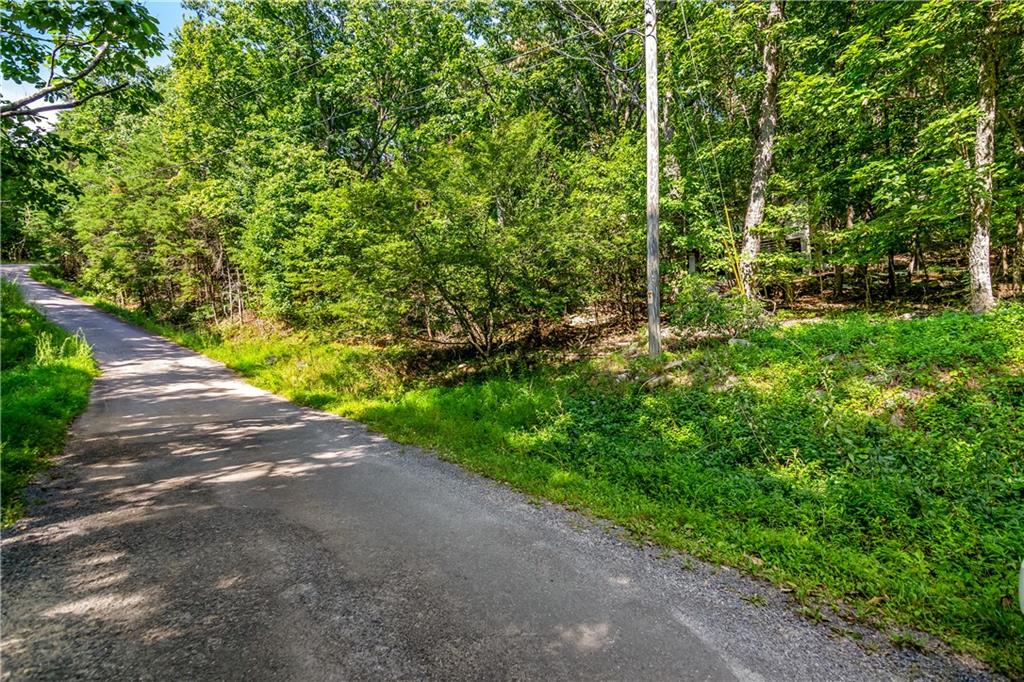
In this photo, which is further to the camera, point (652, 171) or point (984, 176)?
point (652, 171)

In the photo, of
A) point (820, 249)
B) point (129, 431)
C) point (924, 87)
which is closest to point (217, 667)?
point (129, 431)

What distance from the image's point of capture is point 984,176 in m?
7.89

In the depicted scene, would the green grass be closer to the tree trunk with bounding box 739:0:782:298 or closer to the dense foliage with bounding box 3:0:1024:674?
the dense foliage with bounding box 3:0:1024:674

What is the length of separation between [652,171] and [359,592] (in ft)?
26.3

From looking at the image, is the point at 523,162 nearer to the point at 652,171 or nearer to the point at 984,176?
the point at 652,171

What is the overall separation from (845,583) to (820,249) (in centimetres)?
1419

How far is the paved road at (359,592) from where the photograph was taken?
2426mm

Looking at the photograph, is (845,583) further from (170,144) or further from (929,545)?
(170,144)

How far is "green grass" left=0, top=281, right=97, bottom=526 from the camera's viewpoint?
A: 491 cm

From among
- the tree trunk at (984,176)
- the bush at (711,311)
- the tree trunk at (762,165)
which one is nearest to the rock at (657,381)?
the bush at (711,311)

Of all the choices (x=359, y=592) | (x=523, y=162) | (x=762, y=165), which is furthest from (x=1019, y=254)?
(x=359, y=592)

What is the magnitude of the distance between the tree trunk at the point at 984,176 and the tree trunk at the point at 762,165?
12.0ft

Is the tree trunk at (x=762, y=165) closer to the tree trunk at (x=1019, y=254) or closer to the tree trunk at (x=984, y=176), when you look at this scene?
the tree trunk at (x=984, y=176)

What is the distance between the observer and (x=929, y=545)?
11.5ft
